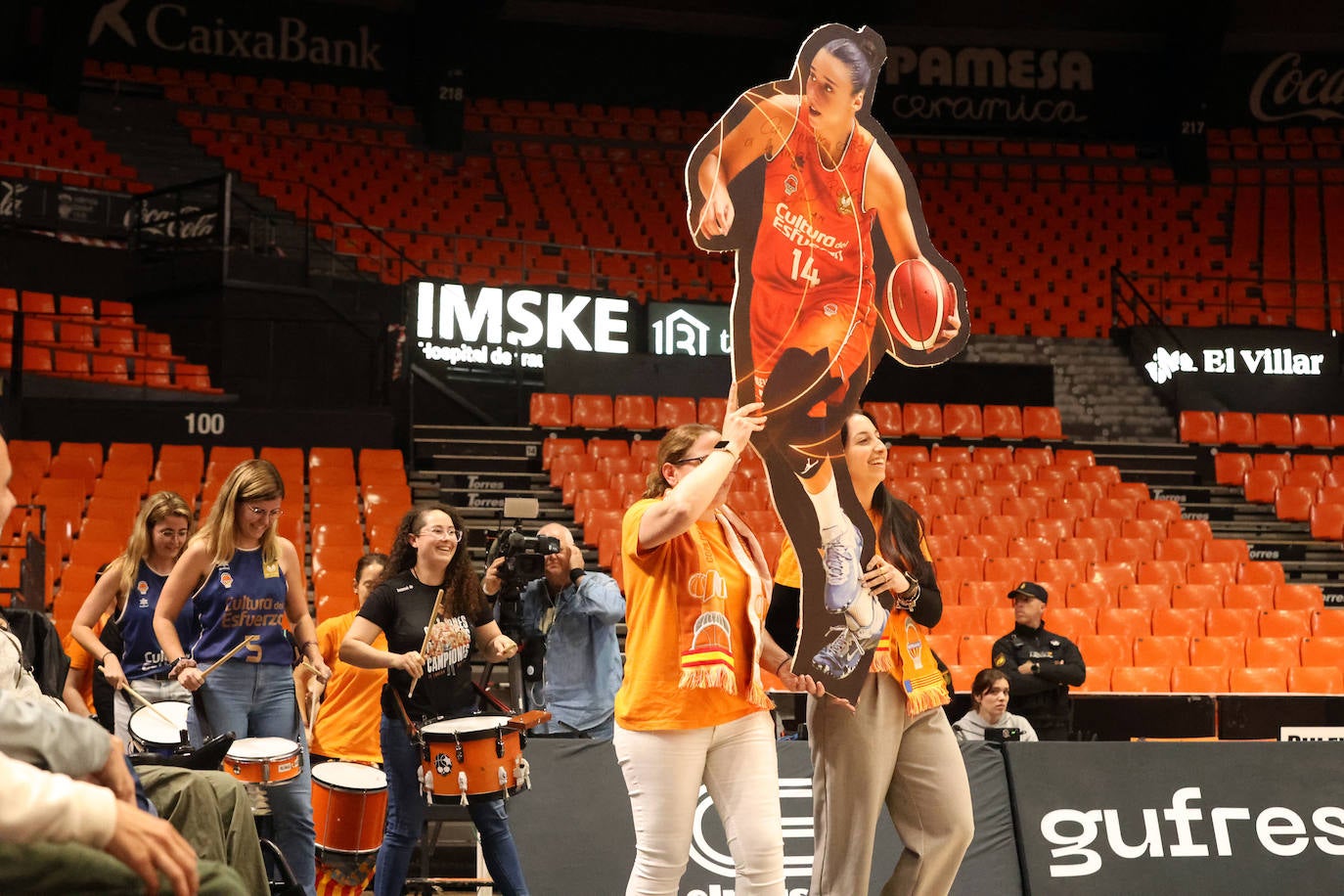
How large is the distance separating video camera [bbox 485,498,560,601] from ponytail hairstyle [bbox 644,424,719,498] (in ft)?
4.39

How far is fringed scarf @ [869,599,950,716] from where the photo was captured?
412cm

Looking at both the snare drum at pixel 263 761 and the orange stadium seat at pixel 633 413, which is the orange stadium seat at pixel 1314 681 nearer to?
the orange stadium seat at pixel 633 413

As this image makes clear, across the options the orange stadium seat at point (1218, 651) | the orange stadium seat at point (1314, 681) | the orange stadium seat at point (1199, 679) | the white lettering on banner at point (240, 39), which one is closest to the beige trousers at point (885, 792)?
the orange stadium seat at point (1199, 679)

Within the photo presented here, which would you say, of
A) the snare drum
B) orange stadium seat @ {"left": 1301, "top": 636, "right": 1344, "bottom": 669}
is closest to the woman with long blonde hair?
the snare drum

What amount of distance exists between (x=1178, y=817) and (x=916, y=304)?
2.54 metres

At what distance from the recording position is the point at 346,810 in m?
5.23

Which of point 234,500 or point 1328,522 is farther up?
point 234,500

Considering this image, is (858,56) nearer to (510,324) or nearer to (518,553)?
(518,553)

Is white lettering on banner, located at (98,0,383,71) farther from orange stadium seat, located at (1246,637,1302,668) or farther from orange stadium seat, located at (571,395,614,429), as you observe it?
orange stadium seat, located at (1246,637,1302,668)

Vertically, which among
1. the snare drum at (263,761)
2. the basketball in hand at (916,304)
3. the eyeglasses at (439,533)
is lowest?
the snare drum at (263,761)

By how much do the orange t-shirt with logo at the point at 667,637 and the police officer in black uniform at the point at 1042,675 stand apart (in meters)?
4.43

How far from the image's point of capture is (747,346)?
420 centimetres

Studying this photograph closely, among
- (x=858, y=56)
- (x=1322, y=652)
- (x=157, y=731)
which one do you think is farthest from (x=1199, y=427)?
(x=157, y=731)

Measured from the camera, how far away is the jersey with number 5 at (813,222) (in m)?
4.27
